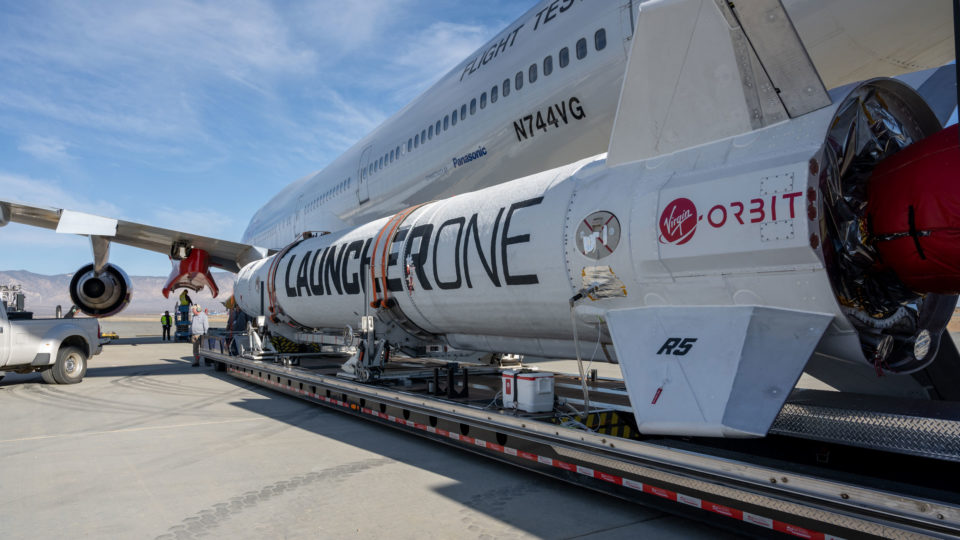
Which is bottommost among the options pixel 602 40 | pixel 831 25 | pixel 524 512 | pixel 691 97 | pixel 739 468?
pixel 524 512

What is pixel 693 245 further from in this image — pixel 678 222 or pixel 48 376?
pixel 48 376

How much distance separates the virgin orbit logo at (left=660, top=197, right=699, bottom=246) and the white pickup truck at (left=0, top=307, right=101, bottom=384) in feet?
36.6

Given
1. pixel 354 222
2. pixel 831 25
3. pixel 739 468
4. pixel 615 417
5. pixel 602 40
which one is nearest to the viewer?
pixel 739 468

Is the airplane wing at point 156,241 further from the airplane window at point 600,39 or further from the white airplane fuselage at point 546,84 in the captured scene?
the airplane window at point 600,39

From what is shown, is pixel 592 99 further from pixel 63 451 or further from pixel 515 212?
pixel 63 451

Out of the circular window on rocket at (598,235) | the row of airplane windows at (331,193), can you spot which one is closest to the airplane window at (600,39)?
the circular window on rocket at (598,235)

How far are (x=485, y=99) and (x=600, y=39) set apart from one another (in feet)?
8.65

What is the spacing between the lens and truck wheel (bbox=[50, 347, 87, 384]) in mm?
11242

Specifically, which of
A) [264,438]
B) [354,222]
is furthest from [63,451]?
[354,222]

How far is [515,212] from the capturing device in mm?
5645

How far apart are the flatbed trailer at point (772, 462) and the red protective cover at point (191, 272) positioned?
1346cm

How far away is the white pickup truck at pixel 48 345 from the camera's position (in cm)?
1031

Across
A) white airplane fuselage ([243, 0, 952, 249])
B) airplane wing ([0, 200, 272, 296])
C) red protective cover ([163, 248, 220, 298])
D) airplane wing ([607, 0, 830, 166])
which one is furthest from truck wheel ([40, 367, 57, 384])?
airplane wing ([607, 0, 830, 166])

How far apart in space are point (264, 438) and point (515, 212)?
149 inches
